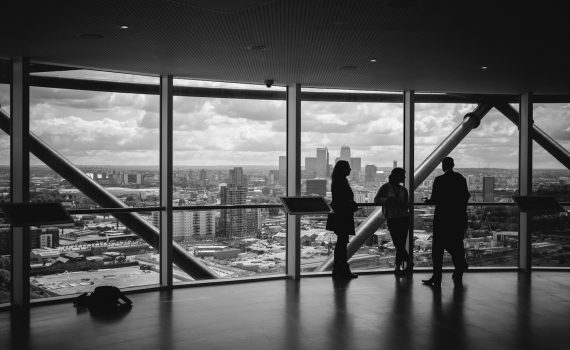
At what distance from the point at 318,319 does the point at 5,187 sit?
4485 mm

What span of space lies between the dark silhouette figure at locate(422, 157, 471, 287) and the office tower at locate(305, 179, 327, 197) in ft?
6.42

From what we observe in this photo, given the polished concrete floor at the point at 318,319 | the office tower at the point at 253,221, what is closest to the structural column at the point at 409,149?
the polished concrete floor at the point at 318,319

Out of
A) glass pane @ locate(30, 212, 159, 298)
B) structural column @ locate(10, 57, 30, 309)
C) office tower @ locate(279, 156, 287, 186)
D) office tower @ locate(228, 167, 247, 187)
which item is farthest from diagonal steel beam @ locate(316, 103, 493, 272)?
structural column @ locate(10, 57, 30, 309)

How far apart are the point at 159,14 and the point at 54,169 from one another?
11.8 feet

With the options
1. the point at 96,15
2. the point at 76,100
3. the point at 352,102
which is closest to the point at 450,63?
the point at 352,102

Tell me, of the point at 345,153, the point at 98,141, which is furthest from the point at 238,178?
the point at 98,141

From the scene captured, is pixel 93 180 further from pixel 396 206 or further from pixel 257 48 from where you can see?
pixel 396 206

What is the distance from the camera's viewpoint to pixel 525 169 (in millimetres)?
9680

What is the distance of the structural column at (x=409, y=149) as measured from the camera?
367 inches

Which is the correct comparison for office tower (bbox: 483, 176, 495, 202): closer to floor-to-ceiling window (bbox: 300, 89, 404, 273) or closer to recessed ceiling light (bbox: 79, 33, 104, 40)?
floor-to-ceiling window (bbox: 300, 89, 404, 273)

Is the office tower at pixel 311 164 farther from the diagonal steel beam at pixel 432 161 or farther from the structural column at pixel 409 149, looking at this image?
the structural column at pixel 409 149

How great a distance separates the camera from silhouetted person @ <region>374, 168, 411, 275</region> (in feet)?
27.8

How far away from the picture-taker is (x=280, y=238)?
29.1ft

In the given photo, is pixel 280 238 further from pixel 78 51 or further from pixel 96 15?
pixel 96 15
